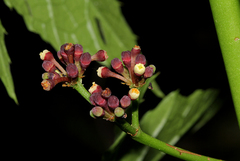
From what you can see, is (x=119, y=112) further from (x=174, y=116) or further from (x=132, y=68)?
(x=174, y=116)

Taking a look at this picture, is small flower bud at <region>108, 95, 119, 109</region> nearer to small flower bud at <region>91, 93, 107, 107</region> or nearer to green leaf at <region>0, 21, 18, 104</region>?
small flower bud at <region>91, 93, 107, 107</region>

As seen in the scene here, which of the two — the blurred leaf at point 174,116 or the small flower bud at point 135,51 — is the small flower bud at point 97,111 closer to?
the small flower bud at point 135,51

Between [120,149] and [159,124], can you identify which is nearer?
[120,149]

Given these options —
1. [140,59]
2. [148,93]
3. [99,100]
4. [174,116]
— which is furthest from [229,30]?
[148,93]

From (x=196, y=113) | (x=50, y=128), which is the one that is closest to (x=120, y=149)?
(x=196, y=113)

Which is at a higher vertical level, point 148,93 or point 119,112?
point 119,112

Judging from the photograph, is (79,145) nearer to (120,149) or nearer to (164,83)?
(164,83)

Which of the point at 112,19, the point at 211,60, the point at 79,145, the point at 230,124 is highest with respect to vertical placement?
the point at 112,19
